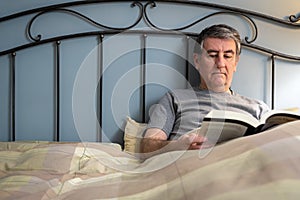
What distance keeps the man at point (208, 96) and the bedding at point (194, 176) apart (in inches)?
14.5

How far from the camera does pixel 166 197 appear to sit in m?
0.69

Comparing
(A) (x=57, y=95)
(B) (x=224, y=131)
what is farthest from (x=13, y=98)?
(B) (x=224, y=131)

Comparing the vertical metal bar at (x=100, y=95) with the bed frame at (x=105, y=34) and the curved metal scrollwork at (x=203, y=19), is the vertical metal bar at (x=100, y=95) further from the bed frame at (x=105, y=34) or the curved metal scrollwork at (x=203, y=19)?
the curved metal scrollwork at (x=203, y=19)

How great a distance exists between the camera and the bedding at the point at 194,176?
2.02ft

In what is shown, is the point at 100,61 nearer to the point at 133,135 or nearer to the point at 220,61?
the point at 133,135

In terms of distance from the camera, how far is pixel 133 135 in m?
1.68

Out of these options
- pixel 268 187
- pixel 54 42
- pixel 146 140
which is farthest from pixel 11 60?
pixel 268 187

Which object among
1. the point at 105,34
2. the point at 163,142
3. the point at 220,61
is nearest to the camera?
the point at 163,142

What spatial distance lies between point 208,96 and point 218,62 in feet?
0.50

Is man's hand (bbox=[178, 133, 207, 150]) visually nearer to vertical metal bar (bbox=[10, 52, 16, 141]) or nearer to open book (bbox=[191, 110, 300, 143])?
open book (bbox=[191, 110, 300, 143])

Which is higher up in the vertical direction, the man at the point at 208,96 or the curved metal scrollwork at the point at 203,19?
the curved metal scrollwork at the point at 203,19

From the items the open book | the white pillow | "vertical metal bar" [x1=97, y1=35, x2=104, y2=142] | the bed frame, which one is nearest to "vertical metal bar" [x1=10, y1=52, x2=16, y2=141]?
the bed frame

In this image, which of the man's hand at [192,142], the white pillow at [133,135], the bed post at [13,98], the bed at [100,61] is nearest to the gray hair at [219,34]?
the bed at [100,61]

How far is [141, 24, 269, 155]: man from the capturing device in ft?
5.14
